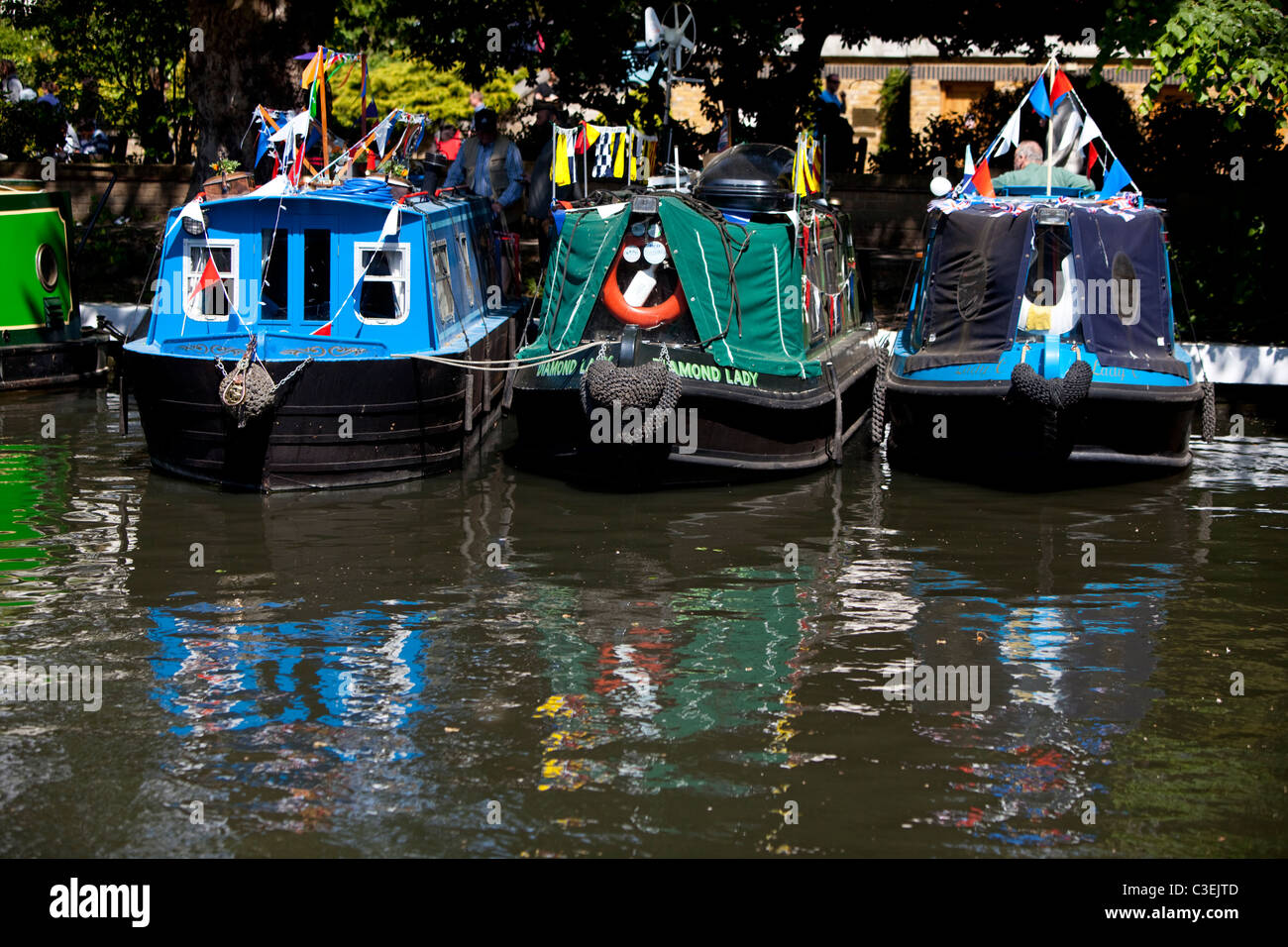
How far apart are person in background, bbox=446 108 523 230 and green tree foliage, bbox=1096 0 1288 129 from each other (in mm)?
6069

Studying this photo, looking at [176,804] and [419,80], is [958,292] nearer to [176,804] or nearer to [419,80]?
[176,804]

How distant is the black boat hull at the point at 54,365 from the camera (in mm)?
16297

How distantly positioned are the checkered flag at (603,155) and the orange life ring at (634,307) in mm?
2422

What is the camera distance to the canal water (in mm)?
6496

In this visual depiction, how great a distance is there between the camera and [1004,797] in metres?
6.72

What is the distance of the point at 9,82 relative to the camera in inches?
1041

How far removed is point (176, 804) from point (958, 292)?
843 cm

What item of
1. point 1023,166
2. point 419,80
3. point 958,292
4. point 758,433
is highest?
point 419,80

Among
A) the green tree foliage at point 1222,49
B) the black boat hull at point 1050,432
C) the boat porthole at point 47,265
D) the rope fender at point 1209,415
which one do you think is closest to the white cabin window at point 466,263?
the black boat hull at point 1050,432

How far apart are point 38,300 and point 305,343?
5922 mm

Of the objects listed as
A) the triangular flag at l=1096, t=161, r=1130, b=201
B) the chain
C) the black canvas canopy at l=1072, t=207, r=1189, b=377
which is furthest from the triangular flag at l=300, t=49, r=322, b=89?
the triangular flag at l=1096, t=161, r=1130, b=201

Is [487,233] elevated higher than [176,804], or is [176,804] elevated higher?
[487,233]

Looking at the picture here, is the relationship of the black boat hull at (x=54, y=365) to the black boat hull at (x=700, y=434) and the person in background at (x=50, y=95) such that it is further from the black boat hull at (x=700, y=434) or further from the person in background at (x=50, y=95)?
the person in background at (x=50, y=95)
